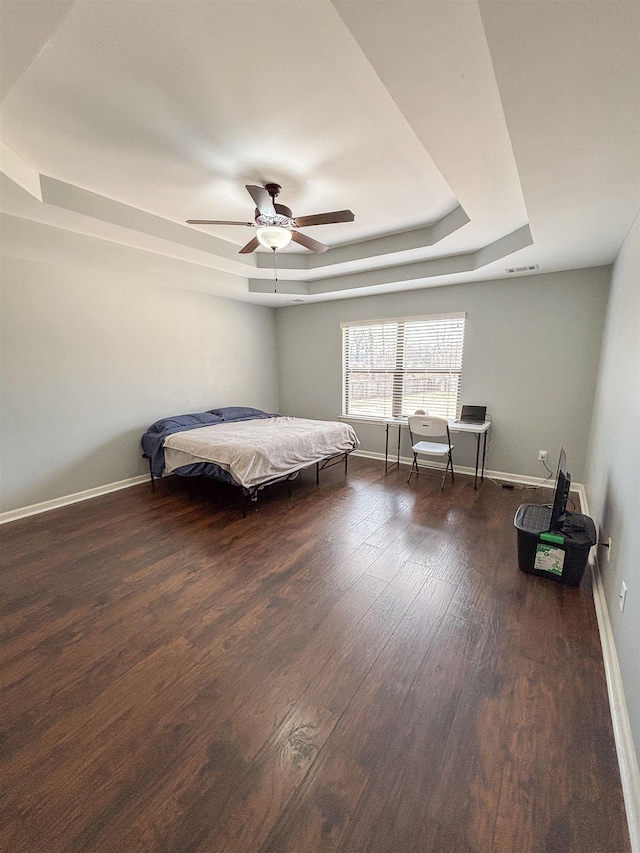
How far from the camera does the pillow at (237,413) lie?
15.6 feet

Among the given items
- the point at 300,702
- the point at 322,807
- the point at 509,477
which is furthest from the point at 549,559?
the point at 509,477

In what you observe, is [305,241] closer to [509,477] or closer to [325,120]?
[325,120]

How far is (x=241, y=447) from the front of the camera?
3.17m

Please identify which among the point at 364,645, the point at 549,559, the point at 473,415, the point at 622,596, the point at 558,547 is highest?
the point at 473,415

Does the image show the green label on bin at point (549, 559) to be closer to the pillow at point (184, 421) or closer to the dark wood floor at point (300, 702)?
the dark wood floor at point (300, 702)

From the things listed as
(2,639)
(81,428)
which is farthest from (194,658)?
(81,428)

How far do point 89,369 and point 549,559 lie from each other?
14.9 ft

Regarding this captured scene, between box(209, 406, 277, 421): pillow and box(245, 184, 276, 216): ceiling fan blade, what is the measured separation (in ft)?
9.42

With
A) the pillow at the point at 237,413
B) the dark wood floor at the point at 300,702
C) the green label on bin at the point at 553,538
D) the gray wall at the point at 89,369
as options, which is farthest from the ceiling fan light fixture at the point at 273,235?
the green label on bin at the point at 553,538


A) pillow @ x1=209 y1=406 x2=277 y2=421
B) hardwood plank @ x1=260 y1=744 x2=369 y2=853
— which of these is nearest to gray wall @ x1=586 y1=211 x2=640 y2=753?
Result: hardwood plank @ x1=260 y1=744 x2=369 y2=853

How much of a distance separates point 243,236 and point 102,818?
4.13 metres

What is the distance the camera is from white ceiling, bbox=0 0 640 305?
44.9 inches

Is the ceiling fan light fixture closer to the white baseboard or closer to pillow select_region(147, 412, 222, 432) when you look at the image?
pillow select_region(147, 412, 222, 432)

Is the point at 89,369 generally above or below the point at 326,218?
below
